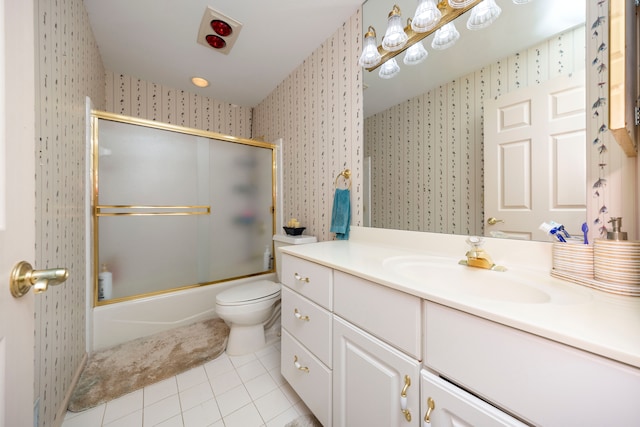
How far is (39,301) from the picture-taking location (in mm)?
811

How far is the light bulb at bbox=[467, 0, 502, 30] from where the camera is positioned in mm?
896

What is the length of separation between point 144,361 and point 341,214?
5.00 feet

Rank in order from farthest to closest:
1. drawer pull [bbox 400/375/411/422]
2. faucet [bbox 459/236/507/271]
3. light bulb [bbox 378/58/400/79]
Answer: light bulb [bbox 378/58/400/79] → faucet [bbox 459/236/507/271] → drawer pull [bbox 400/375/411/422]

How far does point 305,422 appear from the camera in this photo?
1.03 metres

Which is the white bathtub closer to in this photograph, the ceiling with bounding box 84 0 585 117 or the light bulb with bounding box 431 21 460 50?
the ceiling with bounding box 84 0 585 117

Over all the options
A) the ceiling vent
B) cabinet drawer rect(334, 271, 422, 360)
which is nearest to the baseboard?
cabinet drawer rect(334, 271, 422, 360)

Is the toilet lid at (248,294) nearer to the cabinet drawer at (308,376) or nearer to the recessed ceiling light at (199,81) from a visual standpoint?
the cabinet drawer at (308,376)

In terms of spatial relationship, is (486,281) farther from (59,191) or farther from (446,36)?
(59,191)

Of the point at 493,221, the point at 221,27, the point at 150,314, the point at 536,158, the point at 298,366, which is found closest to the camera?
the point at 536,158

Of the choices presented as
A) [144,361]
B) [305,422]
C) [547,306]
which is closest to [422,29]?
[547,306]

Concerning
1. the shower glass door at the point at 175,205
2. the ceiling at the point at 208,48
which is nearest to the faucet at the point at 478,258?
the ceiling at the point at 208,48

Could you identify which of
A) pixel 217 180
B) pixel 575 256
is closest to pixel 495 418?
pixel 575 256

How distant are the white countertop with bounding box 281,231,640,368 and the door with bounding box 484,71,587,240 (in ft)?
0.40

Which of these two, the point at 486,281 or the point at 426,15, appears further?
the point at 426,15
